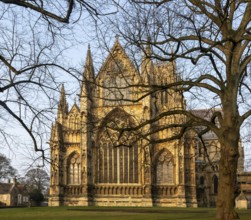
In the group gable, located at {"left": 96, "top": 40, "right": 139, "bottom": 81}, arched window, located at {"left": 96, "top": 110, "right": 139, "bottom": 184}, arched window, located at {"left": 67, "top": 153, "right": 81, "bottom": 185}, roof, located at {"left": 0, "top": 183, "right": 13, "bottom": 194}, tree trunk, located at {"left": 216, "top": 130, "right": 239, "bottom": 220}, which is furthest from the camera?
roof, located at {"left": 0, "top": 183, "right": 13, "bottom": 194}

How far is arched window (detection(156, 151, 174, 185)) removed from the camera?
45125 mm

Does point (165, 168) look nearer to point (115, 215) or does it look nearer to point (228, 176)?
point (115, 215)

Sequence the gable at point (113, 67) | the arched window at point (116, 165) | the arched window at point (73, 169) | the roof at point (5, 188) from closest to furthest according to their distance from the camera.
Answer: the gable at point (113, 67), the arched window at point (116, 165), the arched window at point (73, 169), the roof at point (5, 188)

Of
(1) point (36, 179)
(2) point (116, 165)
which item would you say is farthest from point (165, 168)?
(1) point (36, 179)

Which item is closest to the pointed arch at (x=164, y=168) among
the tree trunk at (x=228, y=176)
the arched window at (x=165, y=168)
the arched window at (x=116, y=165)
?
the arched window at (x=165, y=168)

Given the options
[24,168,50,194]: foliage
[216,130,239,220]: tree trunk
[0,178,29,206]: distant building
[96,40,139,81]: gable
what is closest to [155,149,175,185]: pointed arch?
[24,168,50,194]: foliage

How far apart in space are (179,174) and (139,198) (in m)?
4.84

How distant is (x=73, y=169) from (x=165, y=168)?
1030cm

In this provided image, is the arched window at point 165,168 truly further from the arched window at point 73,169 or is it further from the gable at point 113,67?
the gable at point 113,67

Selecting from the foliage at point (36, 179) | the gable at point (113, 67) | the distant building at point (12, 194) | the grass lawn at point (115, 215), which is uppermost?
the gable at point (113, 67)

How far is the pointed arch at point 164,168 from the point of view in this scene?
4511 centimetres

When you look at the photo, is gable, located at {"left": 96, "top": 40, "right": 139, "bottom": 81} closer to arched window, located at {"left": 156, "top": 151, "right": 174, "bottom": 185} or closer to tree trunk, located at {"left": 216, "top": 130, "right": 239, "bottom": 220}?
tree trunk, located at {"left": 216, "top": 130, "right": 239, "bottom": 220}

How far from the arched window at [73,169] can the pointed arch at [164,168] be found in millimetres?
8749

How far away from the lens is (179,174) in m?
44.0
